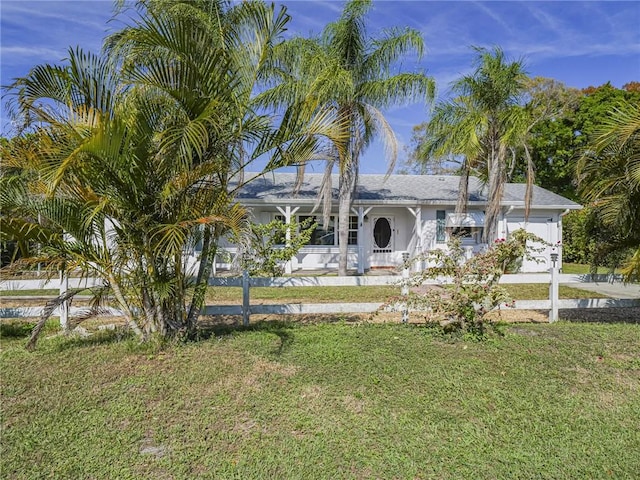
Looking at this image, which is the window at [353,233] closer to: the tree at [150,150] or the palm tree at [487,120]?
the palm tree at [487,120]

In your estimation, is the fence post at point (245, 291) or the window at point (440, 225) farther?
the window at point (440, 225)

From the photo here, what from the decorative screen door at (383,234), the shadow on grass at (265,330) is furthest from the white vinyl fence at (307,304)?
the decorative screen door at (383,234)

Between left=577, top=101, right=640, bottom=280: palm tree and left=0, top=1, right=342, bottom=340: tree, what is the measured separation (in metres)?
4.25

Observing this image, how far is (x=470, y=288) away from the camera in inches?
229

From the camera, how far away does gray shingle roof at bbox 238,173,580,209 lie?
53.8ft

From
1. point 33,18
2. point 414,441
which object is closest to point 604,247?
point 414,441

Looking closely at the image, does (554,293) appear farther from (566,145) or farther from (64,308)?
(566,145)

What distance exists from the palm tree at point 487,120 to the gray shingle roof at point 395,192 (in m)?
2.17

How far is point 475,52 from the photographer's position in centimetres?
1380

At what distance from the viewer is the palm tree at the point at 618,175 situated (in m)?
6.20

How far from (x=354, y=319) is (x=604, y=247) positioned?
14.7 feet

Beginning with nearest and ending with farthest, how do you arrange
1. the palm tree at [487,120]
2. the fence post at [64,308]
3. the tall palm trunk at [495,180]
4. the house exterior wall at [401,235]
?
1. the fence post at [64,308]
2. the palm tree at [487,120]
3. the tall palm trunk at [495,180]
4. the house exterior wall at [401,235]

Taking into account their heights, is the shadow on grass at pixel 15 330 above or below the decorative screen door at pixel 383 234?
below

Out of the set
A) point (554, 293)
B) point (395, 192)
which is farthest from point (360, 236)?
point (554, 293)
